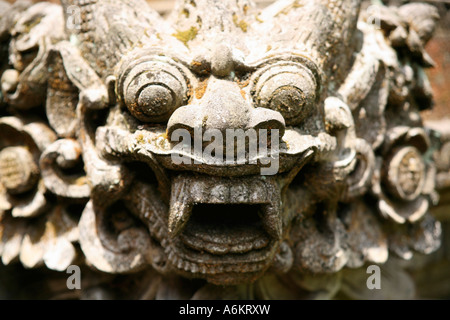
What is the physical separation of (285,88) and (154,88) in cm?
32

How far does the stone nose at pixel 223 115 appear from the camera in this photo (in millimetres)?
1298

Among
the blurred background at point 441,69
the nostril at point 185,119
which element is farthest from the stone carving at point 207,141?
the blurred background at point 441,69

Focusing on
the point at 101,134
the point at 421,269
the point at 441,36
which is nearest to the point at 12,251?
the point at 101,134

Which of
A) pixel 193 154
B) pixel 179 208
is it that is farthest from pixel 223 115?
pixel 179 208

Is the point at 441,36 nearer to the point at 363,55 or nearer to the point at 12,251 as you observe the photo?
the point at 363,55

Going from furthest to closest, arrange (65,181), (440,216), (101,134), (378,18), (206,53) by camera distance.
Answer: (440,216) → (378,18) → (65,181) → (101,134) → (206,53)

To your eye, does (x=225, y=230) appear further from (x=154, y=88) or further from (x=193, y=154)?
(x=154, y=88)

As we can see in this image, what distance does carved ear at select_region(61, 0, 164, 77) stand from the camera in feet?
4.84

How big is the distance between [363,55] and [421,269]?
3.65 feet

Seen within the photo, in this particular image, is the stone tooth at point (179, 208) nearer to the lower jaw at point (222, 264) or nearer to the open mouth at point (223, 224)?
the open mouth at point (223, 224)

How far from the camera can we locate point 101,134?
4.94ft
